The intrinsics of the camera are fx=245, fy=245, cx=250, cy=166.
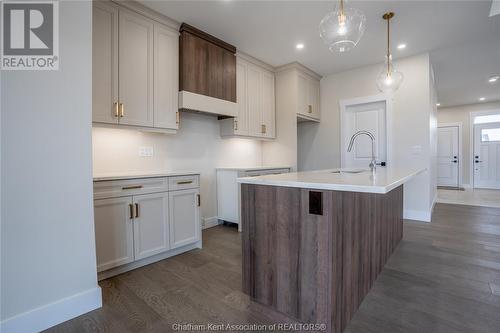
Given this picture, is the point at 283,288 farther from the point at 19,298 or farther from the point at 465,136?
the point at 465,136

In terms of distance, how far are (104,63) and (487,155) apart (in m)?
9.91

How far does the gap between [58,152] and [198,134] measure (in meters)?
2.20

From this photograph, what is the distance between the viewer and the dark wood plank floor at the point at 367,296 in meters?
1.57

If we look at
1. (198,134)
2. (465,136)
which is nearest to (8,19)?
(198,134)

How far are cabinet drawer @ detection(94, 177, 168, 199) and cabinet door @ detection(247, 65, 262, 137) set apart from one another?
1.94 meters

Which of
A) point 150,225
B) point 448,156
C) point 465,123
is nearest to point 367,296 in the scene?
point 150,225

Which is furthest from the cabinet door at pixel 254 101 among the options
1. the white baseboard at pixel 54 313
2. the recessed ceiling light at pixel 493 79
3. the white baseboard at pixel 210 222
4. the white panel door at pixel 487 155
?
the white panel door at pixel 487 155

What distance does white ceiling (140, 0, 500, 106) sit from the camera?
106 inches

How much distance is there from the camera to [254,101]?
4.17m

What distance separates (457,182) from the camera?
7.82 m

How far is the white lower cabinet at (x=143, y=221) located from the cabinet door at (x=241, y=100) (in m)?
1.35

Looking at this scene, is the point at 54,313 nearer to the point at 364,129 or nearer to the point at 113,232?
the point at 113,232

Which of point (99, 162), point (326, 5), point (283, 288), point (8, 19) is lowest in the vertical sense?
point (283, 288)

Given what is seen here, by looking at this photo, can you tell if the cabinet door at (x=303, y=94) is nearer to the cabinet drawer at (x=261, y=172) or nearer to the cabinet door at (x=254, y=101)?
the cabinet door at (x=254, y=101)
